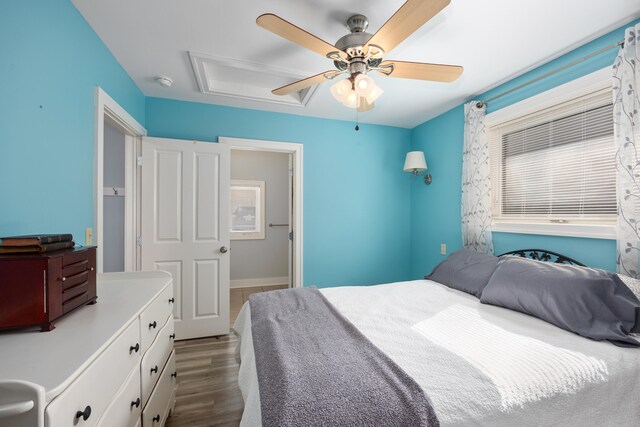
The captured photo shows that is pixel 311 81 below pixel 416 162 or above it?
above

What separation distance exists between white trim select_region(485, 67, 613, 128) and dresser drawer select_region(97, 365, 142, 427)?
312 cm

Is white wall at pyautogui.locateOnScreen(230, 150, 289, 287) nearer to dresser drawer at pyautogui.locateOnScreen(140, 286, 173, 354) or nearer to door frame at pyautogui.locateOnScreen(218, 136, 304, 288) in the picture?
door frame at pyautogui.locateOnScreen(218, 136, 304, 288)

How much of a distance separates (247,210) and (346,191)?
2315mm

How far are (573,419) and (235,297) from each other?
412 cm

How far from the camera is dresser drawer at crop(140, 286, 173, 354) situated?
1.25 metres

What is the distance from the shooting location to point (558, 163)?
2121mm

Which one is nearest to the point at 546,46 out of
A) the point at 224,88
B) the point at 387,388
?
the point at 387,388

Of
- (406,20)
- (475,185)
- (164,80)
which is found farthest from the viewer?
(475,185)

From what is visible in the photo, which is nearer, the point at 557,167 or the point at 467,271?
the point at 557,167

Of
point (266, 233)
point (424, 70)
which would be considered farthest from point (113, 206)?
point (424, 70)

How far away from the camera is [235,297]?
173 inches

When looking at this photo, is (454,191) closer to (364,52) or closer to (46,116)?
(364,52)

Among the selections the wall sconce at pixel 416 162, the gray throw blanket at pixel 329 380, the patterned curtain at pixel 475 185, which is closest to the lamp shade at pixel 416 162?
the wall sconce at pixel 416 162

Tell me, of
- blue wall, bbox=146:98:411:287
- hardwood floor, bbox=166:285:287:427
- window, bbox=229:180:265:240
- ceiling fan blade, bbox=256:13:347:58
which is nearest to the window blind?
blue wall, bbox=146:98:411:287
